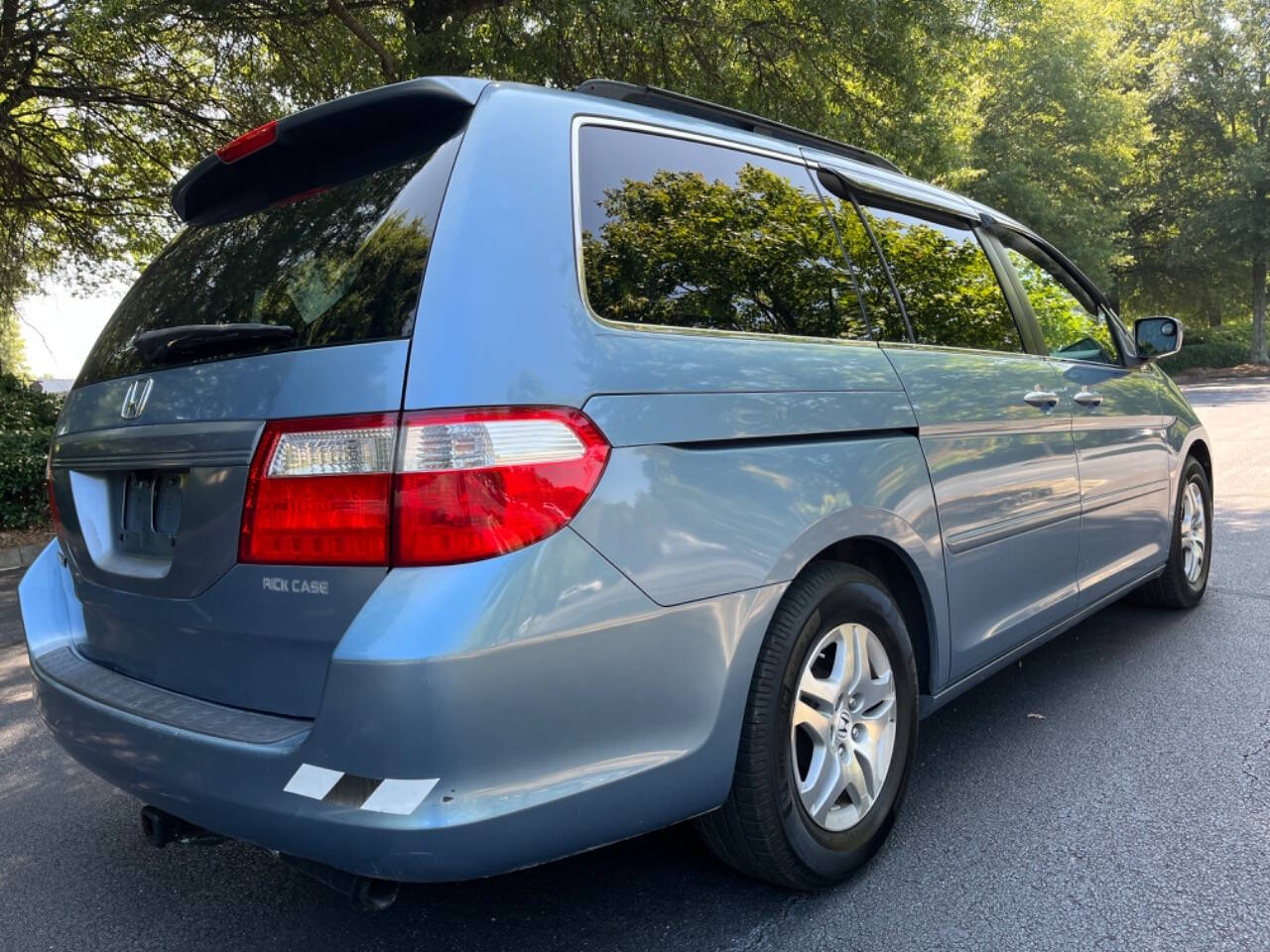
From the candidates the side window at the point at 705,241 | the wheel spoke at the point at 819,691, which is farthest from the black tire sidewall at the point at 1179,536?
the wheel spoke at the point at 819,691

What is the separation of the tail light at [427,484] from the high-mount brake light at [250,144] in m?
0.85

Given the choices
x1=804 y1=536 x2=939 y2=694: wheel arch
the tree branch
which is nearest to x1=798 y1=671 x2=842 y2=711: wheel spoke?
x1=804 y1=536 x2=939 y2=694: wheel arch

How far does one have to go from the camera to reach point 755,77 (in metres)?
10.4

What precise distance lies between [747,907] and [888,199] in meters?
2.11

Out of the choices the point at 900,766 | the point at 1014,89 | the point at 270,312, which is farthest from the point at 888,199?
the point at 1014,89

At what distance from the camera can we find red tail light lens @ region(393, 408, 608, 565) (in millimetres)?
1620

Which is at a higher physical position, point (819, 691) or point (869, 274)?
point (869, 274)

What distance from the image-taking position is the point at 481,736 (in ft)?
5.23

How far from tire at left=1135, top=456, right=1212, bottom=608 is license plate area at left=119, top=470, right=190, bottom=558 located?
4240 millimetres

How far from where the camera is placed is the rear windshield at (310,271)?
1784 millimetres

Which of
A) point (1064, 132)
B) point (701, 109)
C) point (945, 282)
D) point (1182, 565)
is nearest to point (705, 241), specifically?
point (701, 109)

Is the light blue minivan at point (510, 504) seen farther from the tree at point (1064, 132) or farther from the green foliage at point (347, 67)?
the tree at point (1064, 132)

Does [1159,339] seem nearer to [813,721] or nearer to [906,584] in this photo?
[906,584]

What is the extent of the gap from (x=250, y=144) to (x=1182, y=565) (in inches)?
177
